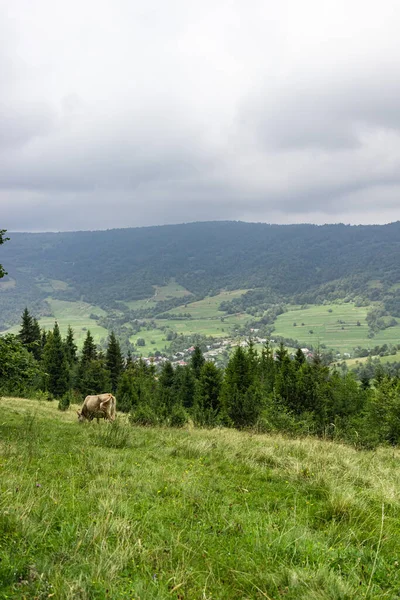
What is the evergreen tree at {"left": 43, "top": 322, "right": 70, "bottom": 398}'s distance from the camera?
50.4 metres

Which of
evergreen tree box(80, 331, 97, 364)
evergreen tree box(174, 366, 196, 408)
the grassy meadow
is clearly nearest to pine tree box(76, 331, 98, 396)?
evergreen tree box(80, 331, 97, 364)

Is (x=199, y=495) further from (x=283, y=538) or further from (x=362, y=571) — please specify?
(x=362, y=571)

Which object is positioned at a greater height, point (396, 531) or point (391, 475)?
point (396, 531)

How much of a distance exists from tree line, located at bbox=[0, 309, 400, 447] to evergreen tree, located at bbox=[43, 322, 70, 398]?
0.14 meters

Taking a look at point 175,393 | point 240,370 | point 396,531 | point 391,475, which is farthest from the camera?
point 175,393

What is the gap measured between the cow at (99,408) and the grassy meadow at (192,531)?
9271mm

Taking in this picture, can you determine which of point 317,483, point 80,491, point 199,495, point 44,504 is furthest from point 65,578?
point 317,483

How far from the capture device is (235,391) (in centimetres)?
3052

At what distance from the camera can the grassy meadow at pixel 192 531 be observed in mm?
3055

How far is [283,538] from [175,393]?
4975 cm

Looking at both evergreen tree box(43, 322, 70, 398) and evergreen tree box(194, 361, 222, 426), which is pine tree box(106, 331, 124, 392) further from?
evergreen tree box(194, 361, 222, 426)

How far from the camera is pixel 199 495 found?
5.25 m

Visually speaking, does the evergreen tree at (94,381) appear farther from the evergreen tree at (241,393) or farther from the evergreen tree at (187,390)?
the evergreen tree at (241,393)

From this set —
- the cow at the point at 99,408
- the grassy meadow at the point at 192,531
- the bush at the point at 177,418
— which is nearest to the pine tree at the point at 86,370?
the cow at the point at 99,408
